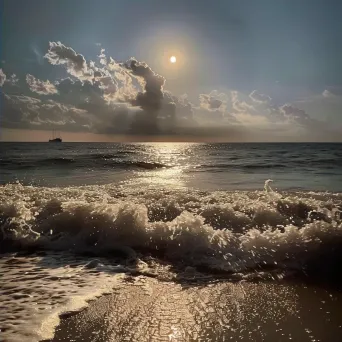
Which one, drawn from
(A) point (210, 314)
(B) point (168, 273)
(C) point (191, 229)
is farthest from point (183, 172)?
(A) point (210, 314)

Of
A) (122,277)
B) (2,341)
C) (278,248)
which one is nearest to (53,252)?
(122,277)

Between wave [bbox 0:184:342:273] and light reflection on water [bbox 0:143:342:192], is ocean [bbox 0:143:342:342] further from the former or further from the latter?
light reflection on water [bbox 0:143:342:192]

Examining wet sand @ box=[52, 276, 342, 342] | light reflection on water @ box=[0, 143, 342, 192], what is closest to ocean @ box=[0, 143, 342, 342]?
wet sand @ box=[52, 276, 342, 342]

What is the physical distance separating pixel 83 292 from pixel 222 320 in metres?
1.77

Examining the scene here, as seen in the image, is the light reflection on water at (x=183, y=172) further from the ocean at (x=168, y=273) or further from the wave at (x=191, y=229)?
the ocean at (x=168, y=273)

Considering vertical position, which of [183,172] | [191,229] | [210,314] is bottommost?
[183,172]

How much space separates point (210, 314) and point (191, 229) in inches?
106

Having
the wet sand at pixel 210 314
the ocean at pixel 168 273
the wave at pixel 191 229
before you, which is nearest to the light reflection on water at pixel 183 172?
the wave at pixel 191 229

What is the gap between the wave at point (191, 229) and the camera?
18.3ft

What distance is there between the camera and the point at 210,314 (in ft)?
12.0

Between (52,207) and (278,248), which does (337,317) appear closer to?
(278,248)

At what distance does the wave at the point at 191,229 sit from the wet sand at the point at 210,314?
35.1 inches

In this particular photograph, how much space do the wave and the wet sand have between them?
35.1 inches

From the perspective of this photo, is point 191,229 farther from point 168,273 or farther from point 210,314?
point 210,314
